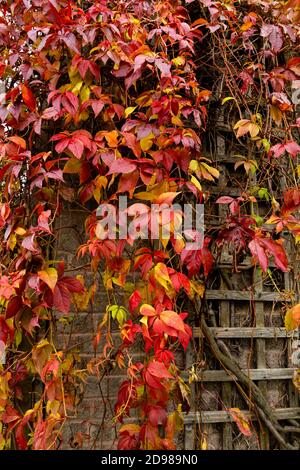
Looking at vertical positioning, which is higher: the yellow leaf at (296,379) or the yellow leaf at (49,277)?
the yellow leaf at (49,277)

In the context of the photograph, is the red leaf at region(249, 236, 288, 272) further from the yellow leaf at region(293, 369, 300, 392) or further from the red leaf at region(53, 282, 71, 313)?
the yellow leaf at region(293, 369, 300, 392)

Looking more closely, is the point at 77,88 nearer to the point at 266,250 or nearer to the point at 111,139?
the point at 111,139

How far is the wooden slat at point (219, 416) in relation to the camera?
1.96m

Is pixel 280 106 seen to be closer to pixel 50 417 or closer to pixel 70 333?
pixel 70 333

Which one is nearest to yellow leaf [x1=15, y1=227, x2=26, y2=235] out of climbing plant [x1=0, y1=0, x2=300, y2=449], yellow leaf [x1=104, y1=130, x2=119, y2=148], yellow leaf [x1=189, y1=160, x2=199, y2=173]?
climbing plant [x1=0, y1=0, x2=300, y2=449]

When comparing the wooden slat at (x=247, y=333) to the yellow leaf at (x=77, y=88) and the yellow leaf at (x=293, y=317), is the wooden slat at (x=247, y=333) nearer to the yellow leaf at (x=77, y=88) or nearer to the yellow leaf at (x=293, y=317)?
the yellow leaf at (x=293, y=317)

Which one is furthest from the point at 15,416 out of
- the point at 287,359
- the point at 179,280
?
the point at 287,359

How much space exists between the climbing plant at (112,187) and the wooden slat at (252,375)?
2.1 inches

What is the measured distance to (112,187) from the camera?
1.89 meters

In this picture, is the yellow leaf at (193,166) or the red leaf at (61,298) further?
the yellow leaf at (193,166)

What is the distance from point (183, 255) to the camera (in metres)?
1.56

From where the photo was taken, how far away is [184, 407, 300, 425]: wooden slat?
1.96 metres

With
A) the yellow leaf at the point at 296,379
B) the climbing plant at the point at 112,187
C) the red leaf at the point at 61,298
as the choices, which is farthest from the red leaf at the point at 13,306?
the yellow leaf at the point at 296,379

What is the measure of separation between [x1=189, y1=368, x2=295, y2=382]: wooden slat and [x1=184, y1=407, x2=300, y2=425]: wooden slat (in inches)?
5.7
